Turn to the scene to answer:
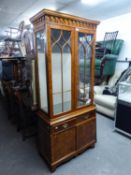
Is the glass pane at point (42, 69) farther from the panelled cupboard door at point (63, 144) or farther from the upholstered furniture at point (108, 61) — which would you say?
the upholstered furniture at point (108, 61)

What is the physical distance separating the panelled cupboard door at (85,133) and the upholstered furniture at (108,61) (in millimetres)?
2327

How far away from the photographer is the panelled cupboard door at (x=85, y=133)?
1948 mm

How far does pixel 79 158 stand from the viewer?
1994 millimetres

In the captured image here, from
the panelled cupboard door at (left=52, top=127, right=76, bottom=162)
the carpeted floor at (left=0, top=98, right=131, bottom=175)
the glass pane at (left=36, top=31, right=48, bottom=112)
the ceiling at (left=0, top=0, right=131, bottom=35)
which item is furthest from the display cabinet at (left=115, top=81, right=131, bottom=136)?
the ceiling at (left=0, top=0, right=131, bottom=35)

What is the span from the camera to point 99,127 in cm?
288

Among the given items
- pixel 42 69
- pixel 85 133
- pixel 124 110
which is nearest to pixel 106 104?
pixel 124 110

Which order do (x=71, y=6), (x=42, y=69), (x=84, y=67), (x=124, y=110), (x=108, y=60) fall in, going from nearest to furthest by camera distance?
(x=42, y=69)
(x=84, y=67)
(x=124, y=110)
(x=71, y=6)
(x=108, y=60)

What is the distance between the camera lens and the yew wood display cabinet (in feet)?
5.15

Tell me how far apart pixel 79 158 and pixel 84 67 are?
49.7 inches

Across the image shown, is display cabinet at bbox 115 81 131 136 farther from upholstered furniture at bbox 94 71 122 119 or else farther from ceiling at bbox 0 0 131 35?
ceiling at bbox 0 0 131 35

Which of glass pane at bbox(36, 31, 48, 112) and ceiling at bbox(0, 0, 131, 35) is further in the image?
ceiling at bbox(0, 0, 131, 35)

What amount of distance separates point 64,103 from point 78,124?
1.15 ft

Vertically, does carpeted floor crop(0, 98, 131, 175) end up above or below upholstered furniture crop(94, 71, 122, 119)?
below

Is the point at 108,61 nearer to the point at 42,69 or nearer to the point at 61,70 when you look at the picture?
the point at 61,70
